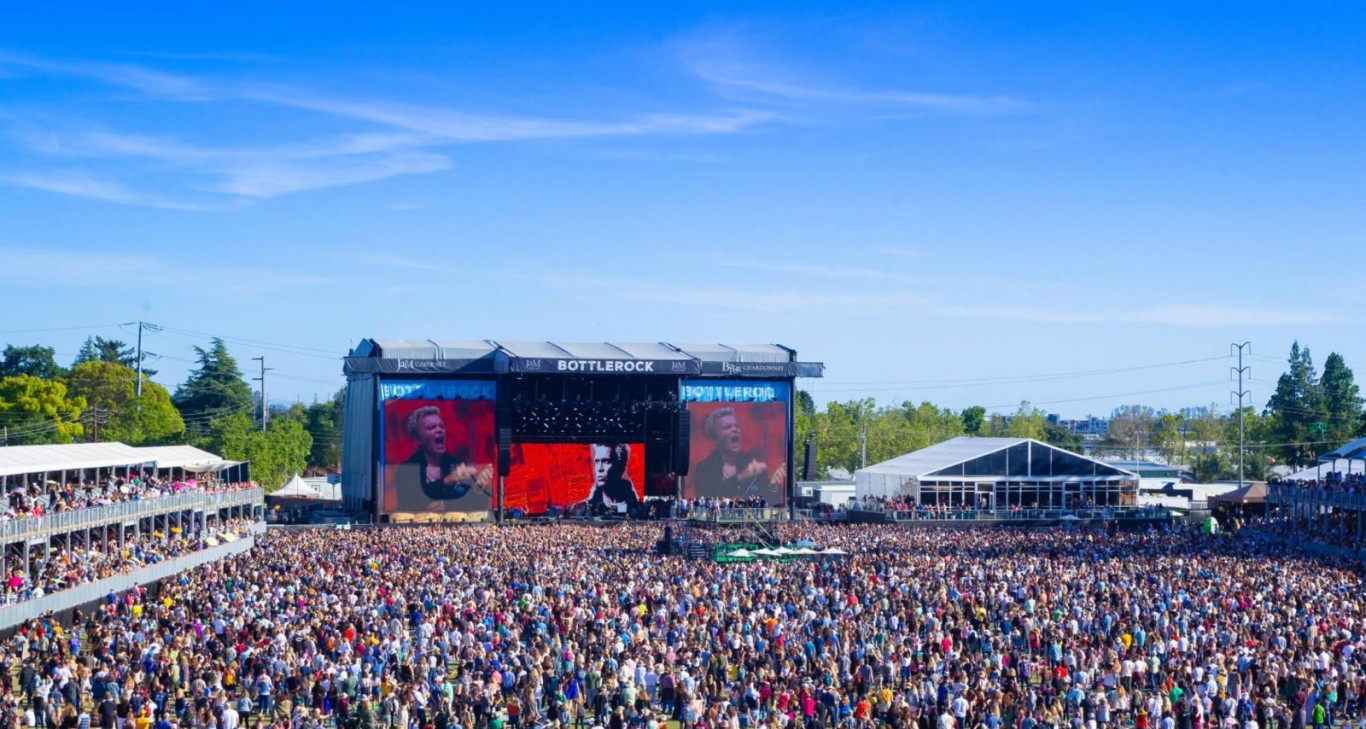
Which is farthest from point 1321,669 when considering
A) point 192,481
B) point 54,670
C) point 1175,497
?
point 1175,497

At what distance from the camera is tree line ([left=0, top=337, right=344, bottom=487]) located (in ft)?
279

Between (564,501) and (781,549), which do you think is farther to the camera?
(564,501)

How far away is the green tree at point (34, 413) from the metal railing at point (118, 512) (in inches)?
1144

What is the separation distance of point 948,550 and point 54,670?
2978cm

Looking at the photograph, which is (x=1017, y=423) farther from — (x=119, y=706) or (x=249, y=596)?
(x=119, y=706)

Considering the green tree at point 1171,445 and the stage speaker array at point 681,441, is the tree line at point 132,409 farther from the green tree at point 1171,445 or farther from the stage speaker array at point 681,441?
the green tree at point 1171,445

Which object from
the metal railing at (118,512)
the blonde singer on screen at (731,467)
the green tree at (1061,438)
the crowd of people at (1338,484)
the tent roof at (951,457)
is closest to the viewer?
the metal railing at (118,512)

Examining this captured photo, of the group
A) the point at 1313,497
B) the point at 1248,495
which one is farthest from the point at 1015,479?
the point at 1313,497

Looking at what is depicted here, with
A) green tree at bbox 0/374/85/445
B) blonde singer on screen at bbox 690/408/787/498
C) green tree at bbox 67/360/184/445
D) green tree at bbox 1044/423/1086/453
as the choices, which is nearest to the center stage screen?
blonde singer on screen at bbox 690/408/787/498

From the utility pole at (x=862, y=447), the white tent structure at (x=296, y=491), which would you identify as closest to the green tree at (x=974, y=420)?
the utility pole at (x=862, y=447)

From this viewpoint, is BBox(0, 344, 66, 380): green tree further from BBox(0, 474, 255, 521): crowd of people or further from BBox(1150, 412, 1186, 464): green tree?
BBox(1150, 412, 1186, 464): green tree

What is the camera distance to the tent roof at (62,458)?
1679 inches

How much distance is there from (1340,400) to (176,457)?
276 ft

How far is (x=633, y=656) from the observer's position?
85.6ft
